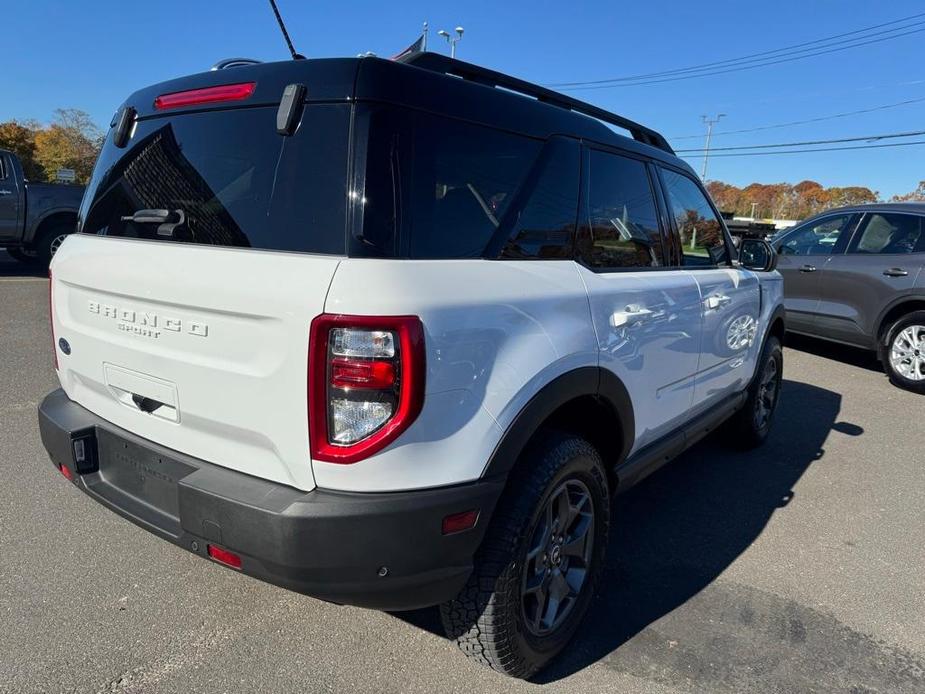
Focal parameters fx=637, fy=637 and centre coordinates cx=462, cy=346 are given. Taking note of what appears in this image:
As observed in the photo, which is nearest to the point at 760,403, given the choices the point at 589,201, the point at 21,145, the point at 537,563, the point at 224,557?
the point at 589,201

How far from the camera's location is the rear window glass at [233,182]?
181 centimetres

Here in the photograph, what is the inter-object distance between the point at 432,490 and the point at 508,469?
0.90ft

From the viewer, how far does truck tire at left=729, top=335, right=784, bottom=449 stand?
176 inches

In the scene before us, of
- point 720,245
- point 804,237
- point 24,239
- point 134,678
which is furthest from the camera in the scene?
point 24,239

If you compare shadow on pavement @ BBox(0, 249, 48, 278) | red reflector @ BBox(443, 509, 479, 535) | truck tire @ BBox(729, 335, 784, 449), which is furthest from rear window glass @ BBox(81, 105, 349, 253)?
shadow on pavement @ BBox(0, 249, 48, 278)

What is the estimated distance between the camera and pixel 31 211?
34.7 feet

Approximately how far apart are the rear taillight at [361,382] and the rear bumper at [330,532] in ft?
0.51

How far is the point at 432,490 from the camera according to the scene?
1776 mm

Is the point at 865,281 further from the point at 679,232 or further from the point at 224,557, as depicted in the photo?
the point at 224,557

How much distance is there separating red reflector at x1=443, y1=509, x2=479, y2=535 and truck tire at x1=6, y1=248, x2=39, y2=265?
39.6ft

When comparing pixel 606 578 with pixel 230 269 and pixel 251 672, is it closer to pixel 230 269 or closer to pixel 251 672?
pixel 251 672

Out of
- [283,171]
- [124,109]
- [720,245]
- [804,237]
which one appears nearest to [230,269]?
[283,171]

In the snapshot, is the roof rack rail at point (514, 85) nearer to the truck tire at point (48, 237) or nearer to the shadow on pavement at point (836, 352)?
the shadow on pavement at point (836, 352)

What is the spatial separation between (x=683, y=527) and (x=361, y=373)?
8.40 feet
